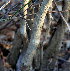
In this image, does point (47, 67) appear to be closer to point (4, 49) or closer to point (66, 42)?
point (66, 42)

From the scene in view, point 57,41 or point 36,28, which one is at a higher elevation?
point 36,28

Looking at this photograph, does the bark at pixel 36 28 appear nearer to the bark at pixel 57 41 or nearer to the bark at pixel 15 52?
the bark at pixel 57 41

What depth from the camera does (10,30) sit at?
3992mm

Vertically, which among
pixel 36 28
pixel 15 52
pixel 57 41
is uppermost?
pixel 36 28

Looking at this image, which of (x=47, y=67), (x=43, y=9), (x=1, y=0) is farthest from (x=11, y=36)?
(x=43, y=9)

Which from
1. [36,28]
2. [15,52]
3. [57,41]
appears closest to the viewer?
[36,28]

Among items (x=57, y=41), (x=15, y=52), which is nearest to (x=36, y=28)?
(x=57, y=41)

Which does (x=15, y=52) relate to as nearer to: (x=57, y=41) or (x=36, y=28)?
(x=57, y=41)

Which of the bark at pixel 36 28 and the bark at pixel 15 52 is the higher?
the bark at pixel 36 28

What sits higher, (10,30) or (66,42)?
(10,30)

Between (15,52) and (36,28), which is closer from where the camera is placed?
(36,28)

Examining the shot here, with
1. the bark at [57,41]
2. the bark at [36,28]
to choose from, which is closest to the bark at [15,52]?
the bark at [57,41]

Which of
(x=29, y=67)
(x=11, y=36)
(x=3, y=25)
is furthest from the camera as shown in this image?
(x=11, y=36)

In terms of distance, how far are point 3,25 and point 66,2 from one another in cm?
151
